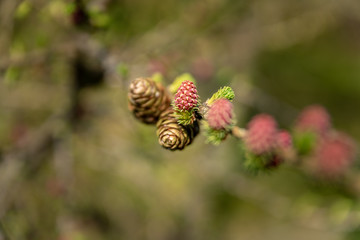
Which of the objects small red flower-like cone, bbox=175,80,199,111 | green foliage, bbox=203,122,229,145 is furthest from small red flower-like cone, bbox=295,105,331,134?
small red flower-like cone, bbox=175,80,199,111

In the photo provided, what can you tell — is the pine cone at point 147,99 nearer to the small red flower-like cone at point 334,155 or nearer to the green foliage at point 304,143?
the green foliage at point 304,143

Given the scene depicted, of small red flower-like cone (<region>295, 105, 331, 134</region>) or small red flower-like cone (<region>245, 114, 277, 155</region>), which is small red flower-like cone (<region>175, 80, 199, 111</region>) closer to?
small red flower-like cone (<region>245, 114, 277, 155</region>)

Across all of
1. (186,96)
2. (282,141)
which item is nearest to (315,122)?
(282,141)

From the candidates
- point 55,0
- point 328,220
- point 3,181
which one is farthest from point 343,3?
point 3,181

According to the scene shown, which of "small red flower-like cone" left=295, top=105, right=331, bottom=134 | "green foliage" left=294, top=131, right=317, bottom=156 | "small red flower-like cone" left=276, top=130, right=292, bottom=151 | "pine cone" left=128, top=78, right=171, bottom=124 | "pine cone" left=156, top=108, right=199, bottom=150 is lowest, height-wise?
"pine cone" left=156, top=108, right=199, bottom=150

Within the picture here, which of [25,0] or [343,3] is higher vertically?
[343,3]

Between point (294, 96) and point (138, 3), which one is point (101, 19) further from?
point (294, 96)
